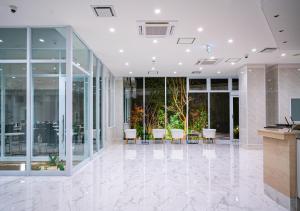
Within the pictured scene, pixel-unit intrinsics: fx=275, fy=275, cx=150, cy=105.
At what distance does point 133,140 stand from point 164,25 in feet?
33.0

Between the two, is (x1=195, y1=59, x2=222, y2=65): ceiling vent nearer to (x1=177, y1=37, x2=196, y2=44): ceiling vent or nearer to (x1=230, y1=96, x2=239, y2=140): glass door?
(x1=177, y1=37, x2=196, y2=44): ceiling vent

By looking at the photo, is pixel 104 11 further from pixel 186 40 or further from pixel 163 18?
pixel 186 40

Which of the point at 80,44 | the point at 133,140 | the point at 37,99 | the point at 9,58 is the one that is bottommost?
the point at 133,140

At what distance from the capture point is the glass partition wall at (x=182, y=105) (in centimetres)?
1669

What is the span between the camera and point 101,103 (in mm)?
12375

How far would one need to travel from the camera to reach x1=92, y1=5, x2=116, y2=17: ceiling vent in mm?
6016

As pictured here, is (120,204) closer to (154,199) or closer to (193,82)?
(154,199)

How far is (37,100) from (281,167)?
604cm

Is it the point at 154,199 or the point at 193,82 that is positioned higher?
the point at 193,82

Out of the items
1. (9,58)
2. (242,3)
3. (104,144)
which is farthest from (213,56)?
(9,58)

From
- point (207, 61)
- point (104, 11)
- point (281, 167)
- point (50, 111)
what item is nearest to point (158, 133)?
point (207, 61)

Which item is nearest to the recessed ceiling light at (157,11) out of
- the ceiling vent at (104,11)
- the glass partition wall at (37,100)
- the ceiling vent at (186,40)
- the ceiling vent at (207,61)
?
the ceiling vent at (104,11)

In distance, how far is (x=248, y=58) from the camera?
11.3 m

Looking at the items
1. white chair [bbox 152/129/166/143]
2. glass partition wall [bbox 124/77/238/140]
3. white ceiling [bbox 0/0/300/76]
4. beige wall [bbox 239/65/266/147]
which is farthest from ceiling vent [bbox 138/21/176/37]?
glass partition wall [bbox 124/77/238/140]
